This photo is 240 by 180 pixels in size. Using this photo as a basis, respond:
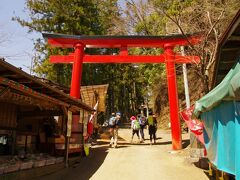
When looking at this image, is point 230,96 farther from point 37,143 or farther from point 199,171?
point 37,143

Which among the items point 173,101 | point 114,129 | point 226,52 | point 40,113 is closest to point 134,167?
point 40,113

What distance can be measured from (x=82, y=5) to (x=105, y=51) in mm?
7144

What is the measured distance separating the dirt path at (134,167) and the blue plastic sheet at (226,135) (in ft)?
9.43

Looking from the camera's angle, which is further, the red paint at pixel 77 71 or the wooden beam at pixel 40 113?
the red paint at pixel 77 71

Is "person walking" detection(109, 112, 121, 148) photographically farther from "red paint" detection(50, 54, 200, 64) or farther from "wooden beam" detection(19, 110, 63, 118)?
"wooden beam" detection(19, 110, 63, 118)

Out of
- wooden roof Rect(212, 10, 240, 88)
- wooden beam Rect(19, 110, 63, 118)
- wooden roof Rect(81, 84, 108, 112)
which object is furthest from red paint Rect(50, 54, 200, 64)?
wooden roof Rect(212, 10, 240, 88)

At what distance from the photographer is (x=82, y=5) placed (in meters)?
26.6

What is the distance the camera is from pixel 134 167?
1053cm

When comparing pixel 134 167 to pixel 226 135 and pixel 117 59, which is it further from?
pixel 117 59

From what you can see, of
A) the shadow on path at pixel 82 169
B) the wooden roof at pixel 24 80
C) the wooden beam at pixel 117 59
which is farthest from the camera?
the wooden beam at pixel 117 59

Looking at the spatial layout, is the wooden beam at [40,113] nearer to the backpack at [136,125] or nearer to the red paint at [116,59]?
the red paint at [116,59]

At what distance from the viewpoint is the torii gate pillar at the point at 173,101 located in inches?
532

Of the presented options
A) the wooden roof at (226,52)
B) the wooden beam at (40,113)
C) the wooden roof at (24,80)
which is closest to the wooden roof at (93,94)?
the wooden beam at (40,113)

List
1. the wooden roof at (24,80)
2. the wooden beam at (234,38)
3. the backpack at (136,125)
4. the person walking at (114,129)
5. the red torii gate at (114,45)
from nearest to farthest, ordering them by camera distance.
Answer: the wooden roof at (24,80), the wooden beam at (234,38), the red torii gate at (114,45), the person walking at (114,129), the backpack at (136,125)
